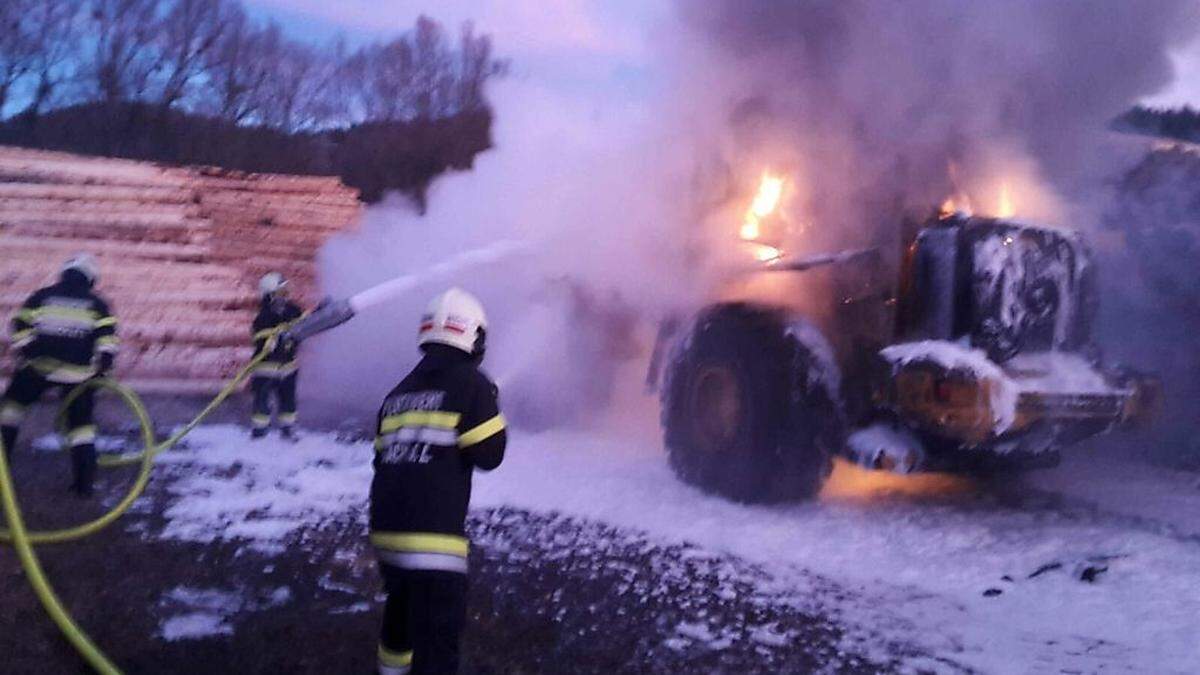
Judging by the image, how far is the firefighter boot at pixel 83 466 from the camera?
6590 millimetres

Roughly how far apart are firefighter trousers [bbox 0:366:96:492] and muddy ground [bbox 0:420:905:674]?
41cm

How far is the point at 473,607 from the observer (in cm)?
486

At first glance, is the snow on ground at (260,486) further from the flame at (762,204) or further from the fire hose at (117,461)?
the flame at (762,204)

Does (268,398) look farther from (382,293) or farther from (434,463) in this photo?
(434,463)

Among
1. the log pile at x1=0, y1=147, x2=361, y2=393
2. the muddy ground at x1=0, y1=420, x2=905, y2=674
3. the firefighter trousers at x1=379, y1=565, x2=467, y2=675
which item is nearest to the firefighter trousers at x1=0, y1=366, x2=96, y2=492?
the muddy ground at x1=0, y1=420, x2=905, y2=674

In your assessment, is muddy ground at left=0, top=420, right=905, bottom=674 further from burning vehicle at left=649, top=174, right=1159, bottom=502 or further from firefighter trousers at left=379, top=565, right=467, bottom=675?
burning vehicle at left=649, top=174, right=1159, bottom=502

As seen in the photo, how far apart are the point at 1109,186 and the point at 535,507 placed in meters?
4.92

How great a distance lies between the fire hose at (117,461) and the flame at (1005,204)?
162 inches

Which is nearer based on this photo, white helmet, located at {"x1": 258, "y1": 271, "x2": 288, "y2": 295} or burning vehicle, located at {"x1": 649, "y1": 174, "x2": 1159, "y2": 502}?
burning vehicle, located at {"x1": 649, "y1": 174, "x2": 1159, "y2": 502}

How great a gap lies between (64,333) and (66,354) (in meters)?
0.14

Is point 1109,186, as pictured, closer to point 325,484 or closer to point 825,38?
point 825,38

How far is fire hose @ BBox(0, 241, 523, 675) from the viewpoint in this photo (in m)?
4.02

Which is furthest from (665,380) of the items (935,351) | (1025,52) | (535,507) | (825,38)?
(1025,52)

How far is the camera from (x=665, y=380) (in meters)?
7.26
